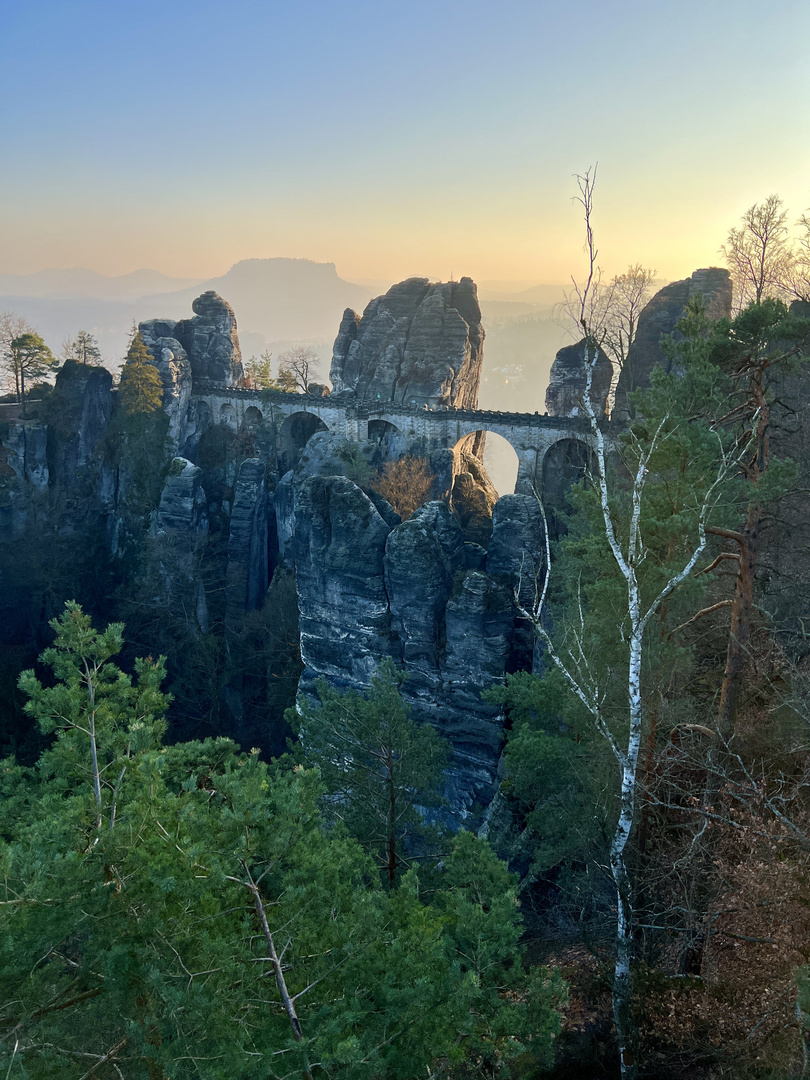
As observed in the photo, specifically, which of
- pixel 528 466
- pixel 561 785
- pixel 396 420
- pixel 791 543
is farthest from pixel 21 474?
pixel 791 543

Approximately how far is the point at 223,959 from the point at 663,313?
96.3ft

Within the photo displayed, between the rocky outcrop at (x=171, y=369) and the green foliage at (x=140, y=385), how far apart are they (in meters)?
0.47

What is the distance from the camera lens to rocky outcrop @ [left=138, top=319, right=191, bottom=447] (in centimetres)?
3628

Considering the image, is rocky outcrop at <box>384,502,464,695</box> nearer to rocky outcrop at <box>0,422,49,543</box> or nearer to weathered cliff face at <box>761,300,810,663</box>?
weathered cliff face at <box>761,300,810,663</box>

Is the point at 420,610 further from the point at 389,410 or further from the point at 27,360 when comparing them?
the point at 27,360

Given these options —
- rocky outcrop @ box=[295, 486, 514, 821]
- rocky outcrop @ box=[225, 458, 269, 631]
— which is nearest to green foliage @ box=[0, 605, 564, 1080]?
rocky outcrop @ box=[295, 486, 514, 821]

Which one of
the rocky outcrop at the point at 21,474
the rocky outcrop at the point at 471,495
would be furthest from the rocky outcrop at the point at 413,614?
the rocky outcrop at the point at 21,474

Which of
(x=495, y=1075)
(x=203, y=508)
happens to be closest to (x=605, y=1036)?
(x=495, y=1075)

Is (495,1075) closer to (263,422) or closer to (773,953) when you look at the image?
(773,953)

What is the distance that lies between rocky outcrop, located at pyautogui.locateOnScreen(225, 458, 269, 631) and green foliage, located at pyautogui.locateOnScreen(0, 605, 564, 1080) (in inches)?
1043

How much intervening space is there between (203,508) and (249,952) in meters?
30.6

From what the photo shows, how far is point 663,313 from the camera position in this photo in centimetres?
2805

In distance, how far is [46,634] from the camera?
33250 millimetres

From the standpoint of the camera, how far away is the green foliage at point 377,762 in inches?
409
